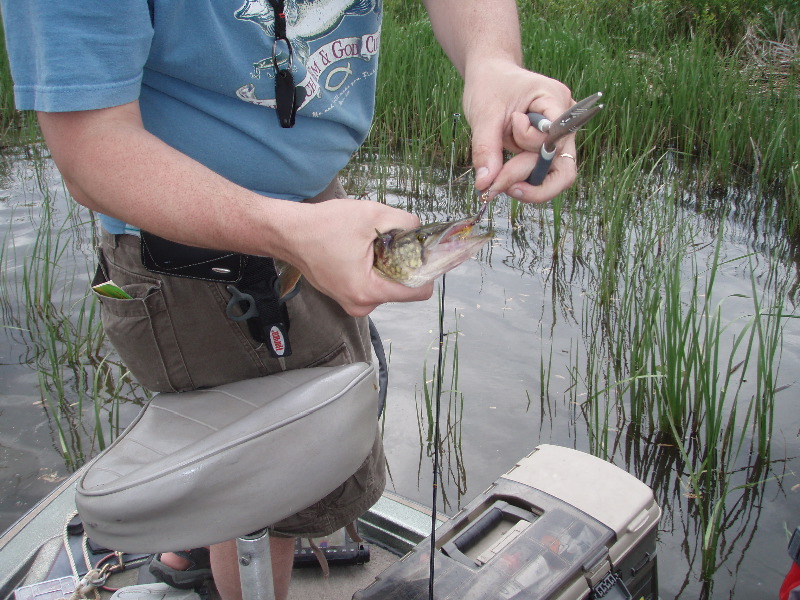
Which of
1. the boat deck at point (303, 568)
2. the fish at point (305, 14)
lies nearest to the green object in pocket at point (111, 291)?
the fish at point (305, 14)

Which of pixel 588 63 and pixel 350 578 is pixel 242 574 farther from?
pixel 588 63

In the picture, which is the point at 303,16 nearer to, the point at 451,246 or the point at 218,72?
the point at 218,72

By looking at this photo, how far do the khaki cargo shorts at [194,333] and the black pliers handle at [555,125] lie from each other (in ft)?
1.88

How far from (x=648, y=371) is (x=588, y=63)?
3857 millimetres

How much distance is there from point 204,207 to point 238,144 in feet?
1.06

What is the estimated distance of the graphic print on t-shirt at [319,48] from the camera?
1.45 meters

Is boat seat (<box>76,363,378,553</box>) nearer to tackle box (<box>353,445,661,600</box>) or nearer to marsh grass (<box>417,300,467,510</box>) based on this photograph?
tackle box (<box>353,445,661,600</box>)

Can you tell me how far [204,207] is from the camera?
48.1 inches

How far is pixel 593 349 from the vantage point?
3.57m

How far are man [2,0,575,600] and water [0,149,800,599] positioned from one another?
1.42 meters

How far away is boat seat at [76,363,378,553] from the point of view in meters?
1.22

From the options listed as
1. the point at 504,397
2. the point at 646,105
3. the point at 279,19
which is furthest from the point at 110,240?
the point at 646,105

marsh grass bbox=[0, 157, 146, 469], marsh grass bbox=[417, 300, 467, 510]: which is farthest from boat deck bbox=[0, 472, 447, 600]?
marsh grass bbox=[417, 300, 467, 510]

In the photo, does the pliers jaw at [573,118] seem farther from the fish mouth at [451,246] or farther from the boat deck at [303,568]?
the boat deck at [303,568]
